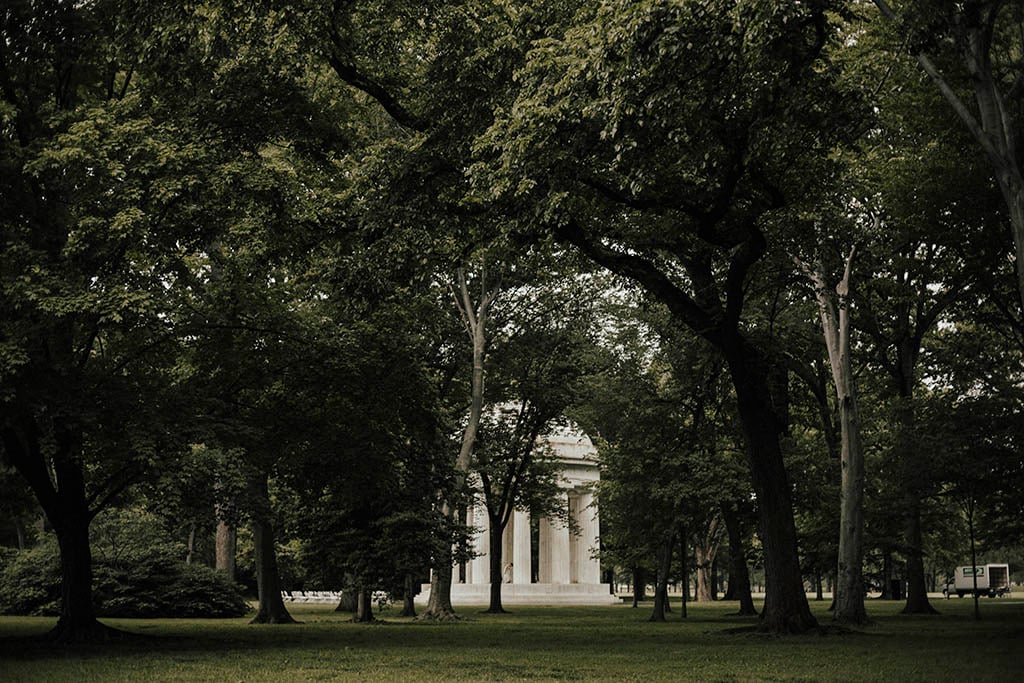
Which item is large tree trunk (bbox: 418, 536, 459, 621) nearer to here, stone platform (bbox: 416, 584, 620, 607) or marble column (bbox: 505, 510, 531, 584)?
stone platform (bbox: 416, 584, 620, 607)

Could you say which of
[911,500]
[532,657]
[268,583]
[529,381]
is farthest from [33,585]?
[911,500]

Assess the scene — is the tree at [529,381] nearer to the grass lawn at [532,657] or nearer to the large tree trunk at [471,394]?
the large tree trunk at [471,394]

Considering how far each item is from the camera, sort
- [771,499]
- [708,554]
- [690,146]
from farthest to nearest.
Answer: [708,554] → [771,499] → [690,146]

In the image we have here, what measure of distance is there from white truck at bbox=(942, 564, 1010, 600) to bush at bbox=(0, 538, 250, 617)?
53.0 metres

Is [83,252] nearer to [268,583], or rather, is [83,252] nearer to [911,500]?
[268,583]

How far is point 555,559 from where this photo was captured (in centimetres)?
7212

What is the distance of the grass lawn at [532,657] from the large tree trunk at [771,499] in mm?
707

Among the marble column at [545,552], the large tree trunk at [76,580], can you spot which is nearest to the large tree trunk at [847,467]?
the large tree trunk at [76,580]

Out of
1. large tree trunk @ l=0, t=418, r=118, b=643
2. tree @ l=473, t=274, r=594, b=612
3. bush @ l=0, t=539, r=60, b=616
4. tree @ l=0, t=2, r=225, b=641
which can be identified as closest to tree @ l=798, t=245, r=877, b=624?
tree @ l=473, t=274, r=594, b=612

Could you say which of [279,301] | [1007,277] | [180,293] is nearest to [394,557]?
[279,301]

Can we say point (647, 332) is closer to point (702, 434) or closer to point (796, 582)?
point (702, 434)

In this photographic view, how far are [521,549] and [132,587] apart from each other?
3218 centimetres

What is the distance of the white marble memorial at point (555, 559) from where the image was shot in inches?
2503

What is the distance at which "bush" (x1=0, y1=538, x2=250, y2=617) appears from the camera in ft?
121
